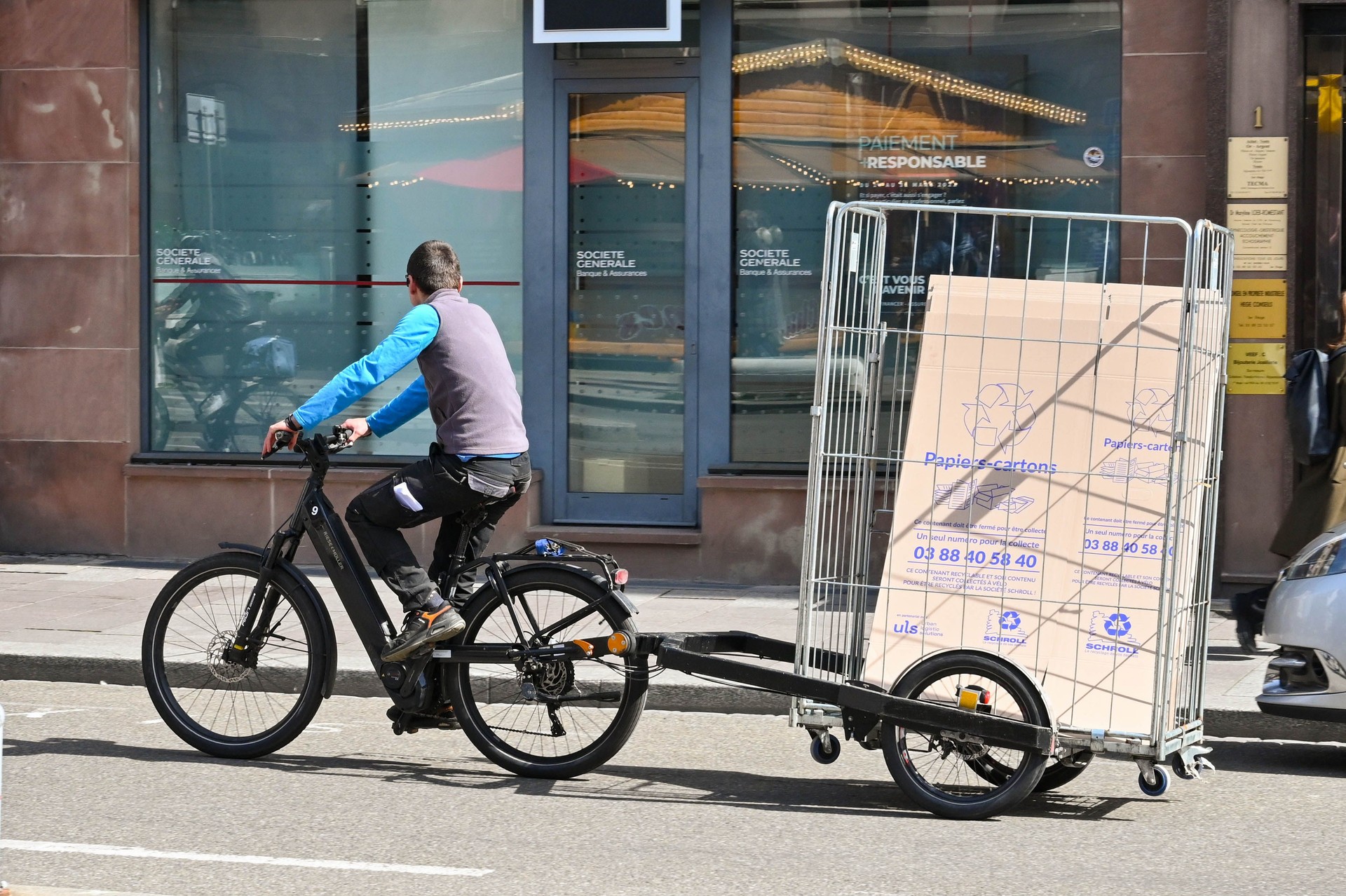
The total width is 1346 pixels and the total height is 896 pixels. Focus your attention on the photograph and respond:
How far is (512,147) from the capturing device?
36.8 feet

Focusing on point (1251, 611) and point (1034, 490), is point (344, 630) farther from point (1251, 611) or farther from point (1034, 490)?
point (1251, 611)

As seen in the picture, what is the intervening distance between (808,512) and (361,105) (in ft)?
22.3

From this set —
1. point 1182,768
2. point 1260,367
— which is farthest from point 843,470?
point 1260,367

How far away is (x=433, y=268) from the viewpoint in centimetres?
621

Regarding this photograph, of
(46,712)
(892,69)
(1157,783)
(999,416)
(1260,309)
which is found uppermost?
(892,69)

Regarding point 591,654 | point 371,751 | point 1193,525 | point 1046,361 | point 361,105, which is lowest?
point 371,751

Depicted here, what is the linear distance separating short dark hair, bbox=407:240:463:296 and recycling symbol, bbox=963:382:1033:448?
1.91 m

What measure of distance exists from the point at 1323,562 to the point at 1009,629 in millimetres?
1567

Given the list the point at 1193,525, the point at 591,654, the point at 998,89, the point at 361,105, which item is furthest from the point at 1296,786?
the point at 361,105

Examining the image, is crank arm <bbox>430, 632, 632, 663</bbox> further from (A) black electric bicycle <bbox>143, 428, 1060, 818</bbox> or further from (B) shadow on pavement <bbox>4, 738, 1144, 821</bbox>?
(B) shadow on pavement <bbox>4, 738, 1144, 821</bbox>

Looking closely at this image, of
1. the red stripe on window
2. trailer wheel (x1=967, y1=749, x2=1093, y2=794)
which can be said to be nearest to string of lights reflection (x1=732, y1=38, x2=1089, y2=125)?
the red stripe on window

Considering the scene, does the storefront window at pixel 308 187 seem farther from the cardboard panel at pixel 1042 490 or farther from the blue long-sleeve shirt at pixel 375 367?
the cardboard panel at pixel 1042 490

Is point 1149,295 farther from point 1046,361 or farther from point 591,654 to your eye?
point 591,654

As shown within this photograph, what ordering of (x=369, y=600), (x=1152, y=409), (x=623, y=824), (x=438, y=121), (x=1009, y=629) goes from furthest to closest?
(x=438, y=121)
(x=369, y=600)
(x=1009, y=629)
(x=1152, y=409)
(x=623, y=824)
